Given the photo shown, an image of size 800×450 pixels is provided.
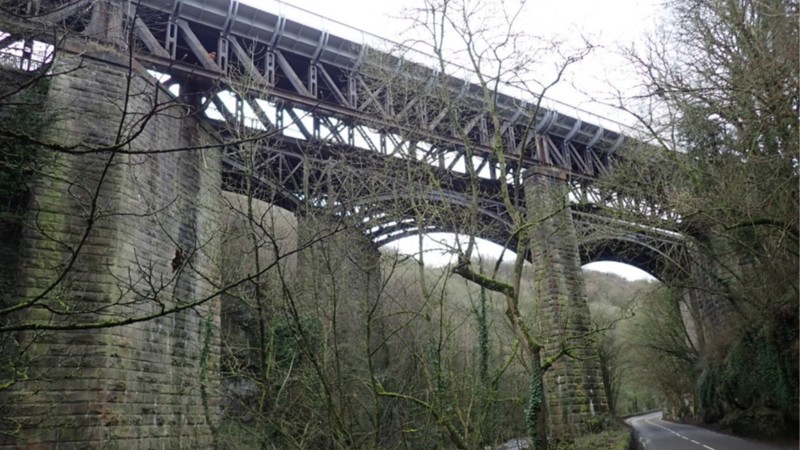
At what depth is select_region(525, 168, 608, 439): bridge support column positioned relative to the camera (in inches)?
587

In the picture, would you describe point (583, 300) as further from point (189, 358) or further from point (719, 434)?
point (189, 358)

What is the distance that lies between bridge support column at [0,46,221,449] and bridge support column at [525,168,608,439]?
8.66m

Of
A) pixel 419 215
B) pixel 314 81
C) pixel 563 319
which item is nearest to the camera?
pixel 419 215

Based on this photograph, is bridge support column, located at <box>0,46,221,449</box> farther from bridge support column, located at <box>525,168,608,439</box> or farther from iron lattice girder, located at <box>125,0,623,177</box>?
bridge support column, located at <box>525,168,608,439</box>

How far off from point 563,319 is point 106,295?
11.4 meters

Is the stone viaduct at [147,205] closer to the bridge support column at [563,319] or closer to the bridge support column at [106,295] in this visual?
the bridge support column at [106,295]

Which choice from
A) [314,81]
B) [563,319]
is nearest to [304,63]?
[314,81]

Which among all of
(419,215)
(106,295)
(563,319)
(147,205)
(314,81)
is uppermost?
(314,81)

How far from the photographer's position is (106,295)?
7.75 metres

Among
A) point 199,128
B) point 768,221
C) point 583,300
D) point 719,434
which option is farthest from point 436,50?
point 719,434

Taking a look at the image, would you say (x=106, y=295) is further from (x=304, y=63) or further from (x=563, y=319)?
(x=563, y=319)

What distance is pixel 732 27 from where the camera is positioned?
27.2 ft

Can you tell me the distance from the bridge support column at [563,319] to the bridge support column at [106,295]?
8658mm

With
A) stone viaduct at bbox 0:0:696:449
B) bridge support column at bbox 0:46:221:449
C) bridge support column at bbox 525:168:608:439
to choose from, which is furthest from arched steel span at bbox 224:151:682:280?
bridge support column at bbox 0:46:221:449
